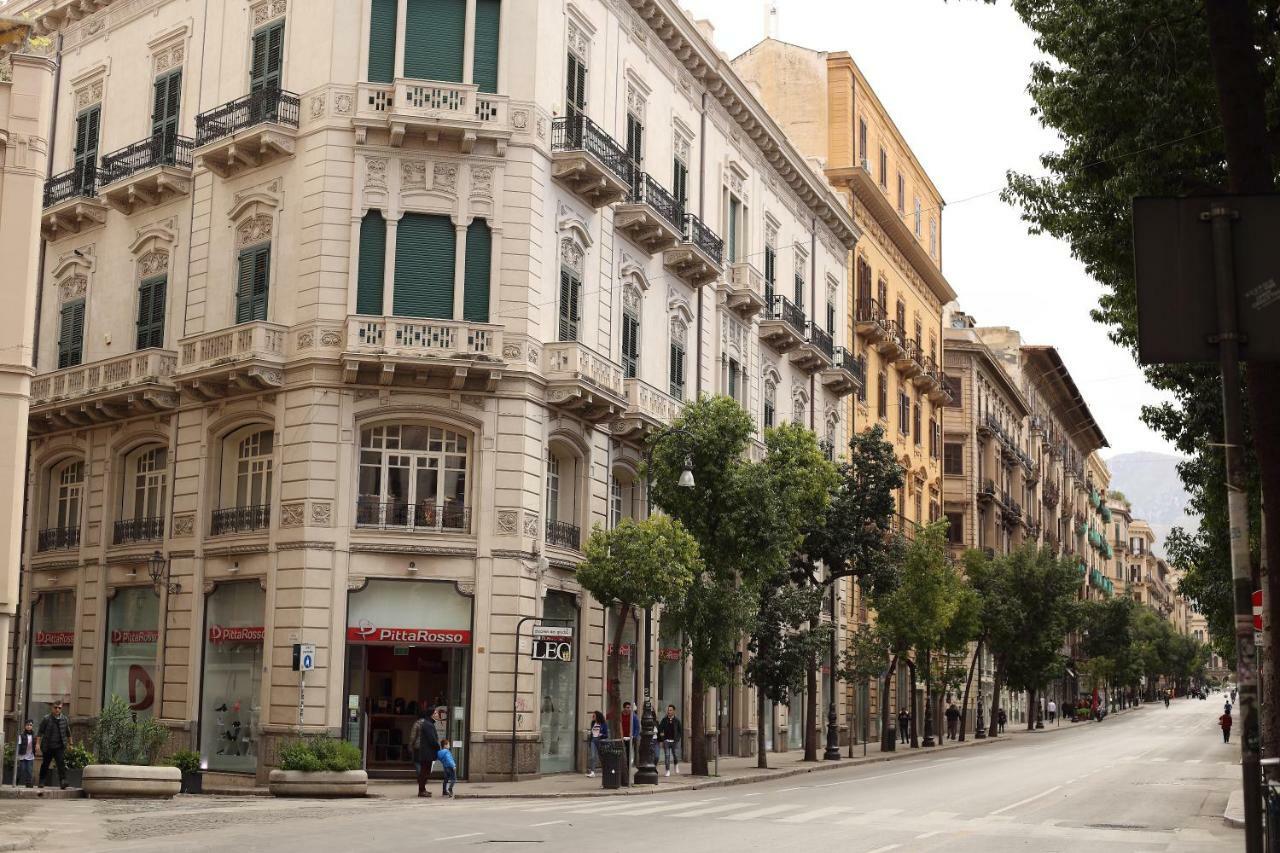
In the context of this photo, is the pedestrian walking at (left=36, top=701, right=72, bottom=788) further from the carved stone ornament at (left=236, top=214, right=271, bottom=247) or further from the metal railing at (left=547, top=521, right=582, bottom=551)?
the carved stone ornament at (left=236, top=214, right=271, bottom=247)

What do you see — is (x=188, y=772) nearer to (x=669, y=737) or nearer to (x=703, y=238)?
(x=669, y=737)

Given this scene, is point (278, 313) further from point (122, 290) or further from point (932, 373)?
point (932, 373)

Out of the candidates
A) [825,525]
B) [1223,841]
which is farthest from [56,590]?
[1223,841]

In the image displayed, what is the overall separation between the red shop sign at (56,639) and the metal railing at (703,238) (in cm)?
1856

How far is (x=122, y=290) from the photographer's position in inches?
1453

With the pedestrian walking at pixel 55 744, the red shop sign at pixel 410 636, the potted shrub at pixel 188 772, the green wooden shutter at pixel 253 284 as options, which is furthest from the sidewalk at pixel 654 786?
the green wooden shutter at pixel 253 284

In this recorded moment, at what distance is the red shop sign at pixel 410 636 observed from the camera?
3066cm

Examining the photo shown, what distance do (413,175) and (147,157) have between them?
8.72 m

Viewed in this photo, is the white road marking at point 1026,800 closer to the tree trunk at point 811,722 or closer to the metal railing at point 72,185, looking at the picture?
the tree trunk at point 811,722

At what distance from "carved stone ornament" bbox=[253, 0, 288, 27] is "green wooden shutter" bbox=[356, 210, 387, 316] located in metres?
5.68

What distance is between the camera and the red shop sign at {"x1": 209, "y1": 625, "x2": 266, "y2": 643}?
31.4m

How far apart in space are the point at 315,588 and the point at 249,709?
338cm

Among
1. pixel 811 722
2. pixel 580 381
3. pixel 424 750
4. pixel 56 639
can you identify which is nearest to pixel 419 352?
pixel 580 381

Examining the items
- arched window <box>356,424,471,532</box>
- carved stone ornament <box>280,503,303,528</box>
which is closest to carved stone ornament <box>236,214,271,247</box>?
arched window <box>356,424,471,532</box>
